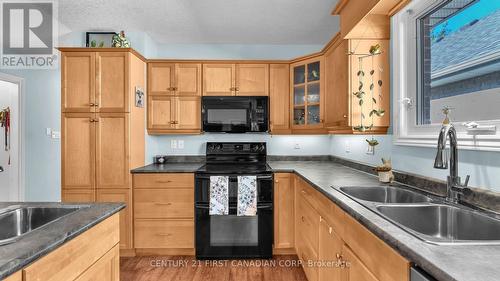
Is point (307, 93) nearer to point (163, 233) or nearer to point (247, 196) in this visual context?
point (247, 196)

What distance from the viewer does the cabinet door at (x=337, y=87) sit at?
2098 millimetres

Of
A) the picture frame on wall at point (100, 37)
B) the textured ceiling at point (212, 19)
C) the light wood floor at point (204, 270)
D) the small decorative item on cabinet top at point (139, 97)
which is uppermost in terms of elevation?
the textured ceiling at point (212, 19)

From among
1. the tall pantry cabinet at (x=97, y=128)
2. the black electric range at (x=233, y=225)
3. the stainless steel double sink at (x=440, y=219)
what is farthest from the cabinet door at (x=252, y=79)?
the stainless steel double sink at (x=440, y=219)

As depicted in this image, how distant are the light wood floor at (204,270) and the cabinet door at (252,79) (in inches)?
72.1

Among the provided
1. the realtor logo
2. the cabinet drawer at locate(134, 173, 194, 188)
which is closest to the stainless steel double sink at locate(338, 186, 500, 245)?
the cabinet drawer at locate(134, 173, 194, 188)

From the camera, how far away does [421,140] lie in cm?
166

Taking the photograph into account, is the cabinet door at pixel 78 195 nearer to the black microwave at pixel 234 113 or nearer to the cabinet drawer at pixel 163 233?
the cabinet drawer at pixel 163 233

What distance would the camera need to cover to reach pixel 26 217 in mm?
1249

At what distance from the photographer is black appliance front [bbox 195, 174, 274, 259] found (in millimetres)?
2674

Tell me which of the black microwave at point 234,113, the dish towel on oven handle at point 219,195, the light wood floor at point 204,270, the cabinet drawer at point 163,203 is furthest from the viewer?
the black microwave at point 234,113

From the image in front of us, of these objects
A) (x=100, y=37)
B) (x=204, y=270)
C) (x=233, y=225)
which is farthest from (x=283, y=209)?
(x=100, y=37)

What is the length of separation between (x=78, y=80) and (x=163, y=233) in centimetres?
179

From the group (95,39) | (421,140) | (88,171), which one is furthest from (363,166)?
(95,39)

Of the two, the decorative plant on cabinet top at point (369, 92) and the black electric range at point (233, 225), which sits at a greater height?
the decorative plant on cabinet top at point (369, 92)
